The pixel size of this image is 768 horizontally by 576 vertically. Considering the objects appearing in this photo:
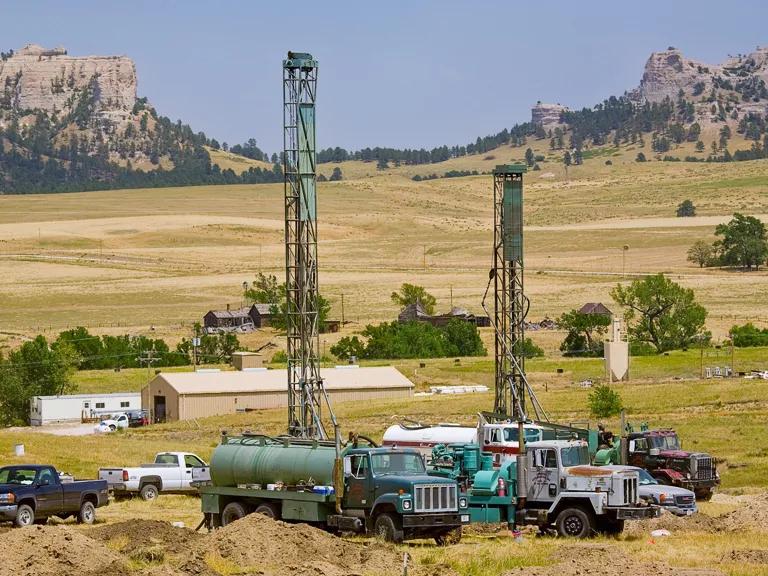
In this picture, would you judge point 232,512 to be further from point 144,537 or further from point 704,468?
point 704,468

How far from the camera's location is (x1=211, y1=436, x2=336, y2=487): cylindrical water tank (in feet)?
97.3

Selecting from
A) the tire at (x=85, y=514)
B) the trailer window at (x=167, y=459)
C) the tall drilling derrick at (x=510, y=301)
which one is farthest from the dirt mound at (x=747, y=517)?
the tall drilling derrick at (x=510, y=301)

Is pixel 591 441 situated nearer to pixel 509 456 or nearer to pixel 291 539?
pixel 509 456

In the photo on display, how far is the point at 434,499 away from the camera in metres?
27.8

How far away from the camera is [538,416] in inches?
1945

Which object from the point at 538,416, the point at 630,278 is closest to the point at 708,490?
the point at 538,416

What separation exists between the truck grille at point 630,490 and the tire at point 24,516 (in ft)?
38.5

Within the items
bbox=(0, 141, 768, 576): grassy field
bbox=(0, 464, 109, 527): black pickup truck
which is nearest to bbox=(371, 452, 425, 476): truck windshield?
bbox=(0, 141, 768, 576): grassy field

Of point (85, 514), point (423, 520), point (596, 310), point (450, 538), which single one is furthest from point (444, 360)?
point (423, 520)

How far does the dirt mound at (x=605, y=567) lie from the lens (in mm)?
22016

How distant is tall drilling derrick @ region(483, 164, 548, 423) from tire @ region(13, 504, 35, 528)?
22408 mm

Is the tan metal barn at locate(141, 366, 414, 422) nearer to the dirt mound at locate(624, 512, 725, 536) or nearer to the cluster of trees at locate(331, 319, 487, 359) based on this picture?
the cluster of trees at locate(331, 319, 487, 359)

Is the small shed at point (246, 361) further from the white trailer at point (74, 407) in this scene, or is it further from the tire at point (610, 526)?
the tire at point (610, 526)

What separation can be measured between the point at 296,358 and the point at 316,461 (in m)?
18.7
